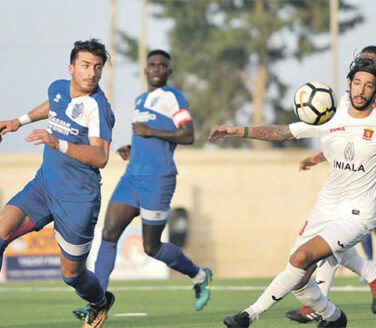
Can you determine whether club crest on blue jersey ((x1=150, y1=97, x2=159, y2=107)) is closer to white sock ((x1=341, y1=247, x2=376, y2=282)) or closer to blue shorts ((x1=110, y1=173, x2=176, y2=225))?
blue shorts ((x1=110, y1=173, x2=176, y2=225))

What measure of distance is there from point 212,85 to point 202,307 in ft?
104

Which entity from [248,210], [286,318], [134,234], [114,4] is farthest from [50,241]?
[286,318]

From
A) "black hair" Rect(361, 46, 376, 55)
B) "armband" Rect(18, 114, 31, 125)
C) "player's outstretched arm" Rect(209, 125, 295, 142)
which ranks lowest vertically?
"player's outstretched arm" Rect(209, 125, 295, 142)

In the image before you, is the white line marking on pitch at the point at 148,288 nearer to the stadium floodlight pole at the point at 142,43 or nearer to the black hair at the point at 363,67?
the black hair at the point at 363,67

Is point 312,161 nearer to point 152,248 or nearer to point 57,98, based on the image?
point 152,248

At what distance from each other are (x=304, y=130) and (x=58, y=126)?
201 centimetres

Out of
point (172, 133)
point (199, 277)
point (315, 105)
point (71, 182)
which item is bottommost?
point (199, 277)

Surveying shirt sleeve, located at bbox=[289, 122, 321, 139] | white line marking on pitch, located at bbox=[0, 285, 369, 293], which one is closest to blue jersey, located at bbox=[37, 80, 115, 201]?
shirt sleeve, located at bbox=[289, 122, 321, 139]

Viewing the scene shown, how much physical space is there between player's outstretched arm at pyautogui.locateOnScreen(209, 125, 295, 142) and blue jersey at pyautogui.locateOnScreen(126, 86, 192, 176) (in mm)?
2424

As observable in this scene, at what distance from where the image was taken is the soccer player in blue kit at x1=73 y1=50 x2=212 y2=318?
10.3m

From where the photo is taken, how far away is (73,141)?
26.2ft

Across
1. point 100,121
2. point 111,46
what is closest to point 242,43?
point 111,46

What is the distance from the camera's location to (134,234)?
23.1 m

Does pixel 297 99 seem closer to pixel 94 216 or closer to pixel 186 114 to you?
pixel 94 216
